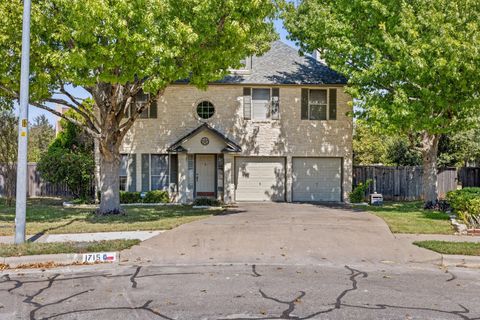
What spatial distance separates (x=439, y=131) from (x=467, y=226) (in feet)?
17.6

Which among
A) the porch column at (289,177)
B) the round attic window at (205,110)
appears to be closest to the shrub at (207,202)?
the porch column at (289,177)

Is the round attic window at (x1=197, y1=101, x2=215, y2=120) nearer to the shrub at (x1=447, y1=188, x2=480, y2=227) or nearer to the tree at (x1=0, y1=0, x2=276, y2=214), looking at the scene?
the tree at (x1=0, y1=0, x2=276, y2=214)

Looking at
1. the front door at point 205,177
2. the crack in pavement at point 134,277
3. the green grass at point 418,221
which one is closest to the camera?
the crack in pavement at point 134,277

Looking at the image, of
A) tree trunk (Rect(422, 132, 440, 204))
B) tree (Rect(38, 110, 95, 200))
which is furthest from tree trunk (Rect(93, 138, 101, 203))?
tree trunk (Rect(422, 132, 440, 204))

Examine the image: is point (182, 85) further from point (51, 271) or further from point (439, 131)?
point (51, 271)

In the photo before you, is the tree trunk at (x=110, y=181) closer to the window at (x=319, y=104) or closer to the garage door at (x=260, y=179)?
the garage door at (x=260, y=179)

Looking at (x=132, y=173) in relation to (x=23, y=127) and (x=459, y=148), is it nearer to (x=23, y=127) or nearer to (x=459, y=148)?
(x=23, y=127)

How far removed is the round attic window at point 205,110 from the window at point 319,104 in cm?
435

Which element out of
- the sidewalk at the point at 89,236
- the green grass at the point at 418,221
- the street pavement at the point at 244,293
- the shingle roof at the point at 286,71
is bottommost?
the street pavement at the point at 244,293

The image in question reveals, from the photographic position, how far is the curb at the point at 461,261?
9133mm

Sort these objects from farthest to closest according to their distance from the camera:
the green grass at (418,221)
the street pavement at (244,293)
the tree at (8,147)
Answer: the tree at (8,147) → the green grass at (418,221) → the street pavement at (244,293)

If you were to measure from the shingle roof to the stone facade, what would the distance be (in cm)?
31

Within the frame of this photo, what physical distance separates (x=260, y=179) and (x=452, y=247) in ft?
42.4

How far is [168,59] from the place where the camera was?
13.1 m
